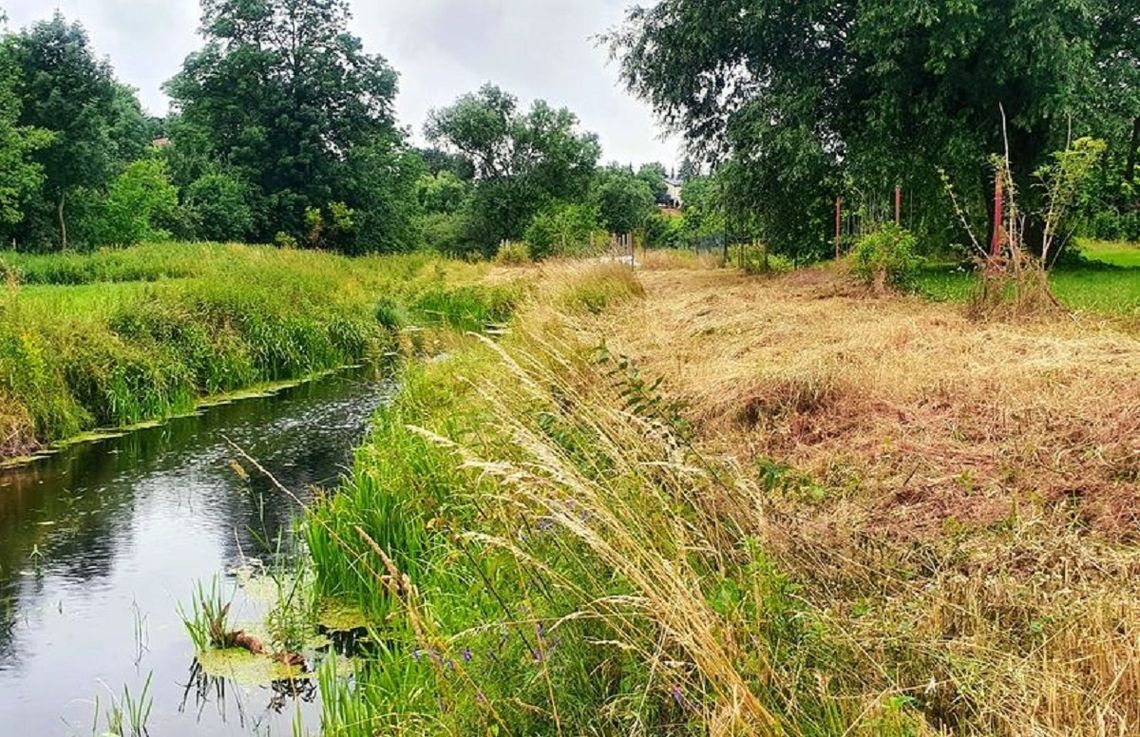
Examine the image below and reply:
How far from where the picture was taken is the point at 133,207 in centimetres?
3556

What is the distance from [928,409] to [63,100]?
112 ft

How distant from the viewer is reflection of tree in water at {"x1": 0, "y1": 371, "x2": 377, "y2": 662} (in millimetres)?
6425

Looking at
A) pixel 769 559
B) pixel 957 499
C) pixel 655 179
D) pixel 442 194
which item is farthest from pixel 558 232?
pixel 655 179

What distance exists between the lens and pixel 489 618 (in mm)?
3340

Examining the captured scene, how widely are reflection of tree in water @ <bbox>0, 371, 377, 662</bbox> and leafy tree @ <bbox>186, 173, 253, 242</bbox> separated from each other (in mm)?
28161

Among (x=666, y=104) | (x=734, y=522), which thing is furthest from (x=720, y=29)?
(x=734, y=522)

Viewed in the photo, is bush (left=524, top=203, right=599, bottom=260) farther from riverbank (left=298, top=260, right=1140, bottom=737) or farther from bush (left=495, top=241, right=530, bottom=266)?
riverbank (left=298, top=260, right=1140, bottom=737)

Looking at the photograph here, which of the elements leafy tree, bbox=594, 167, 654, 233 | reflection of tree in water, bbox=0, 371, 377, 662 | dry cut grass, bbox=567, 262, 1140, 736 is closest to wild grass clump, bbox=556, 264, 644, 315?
reflection of tree in water, bbox=0, 371, 377, 662

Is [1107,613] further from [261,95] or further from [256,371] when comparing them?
[261,95]

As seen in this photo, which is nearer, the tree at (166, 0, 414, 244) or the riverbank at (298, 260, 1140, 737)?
the riverbank at (298, 260, 1140, 737)

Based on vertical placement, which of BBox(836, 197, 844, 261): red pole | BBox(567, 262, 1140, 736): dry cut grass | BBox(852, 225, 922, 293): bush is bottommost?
BBox(567, 262, 1140, 736): dry cut grass

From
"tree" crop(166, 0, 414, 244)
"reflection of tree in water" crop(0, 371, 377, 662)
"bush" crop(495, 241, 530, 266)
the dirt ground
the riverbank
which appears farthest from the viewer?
"tree" crop(166, 0, 414, 244)

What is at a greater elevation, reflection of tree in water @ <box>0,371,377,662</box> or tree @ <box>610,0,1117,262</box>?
tree @ <box>610,0,1117,262</box>

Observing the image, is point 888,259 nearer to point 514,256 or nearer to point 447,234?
point 514,256
